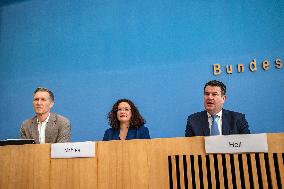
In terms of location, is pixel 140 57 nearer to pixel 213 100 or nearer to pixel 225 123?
pixel 213 100

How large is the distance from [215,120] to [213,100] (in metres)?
0.18

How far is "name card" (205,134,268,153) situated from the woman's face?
1306mm

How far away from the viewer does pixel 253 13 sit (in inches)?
97.1

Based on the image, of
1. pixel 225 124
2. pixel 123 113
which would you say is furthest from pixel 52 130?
pixel 225 124

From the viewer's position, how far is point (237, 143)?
89cm

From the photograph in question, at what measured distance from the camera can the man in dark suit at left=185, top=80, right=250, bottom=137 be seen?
1.70m

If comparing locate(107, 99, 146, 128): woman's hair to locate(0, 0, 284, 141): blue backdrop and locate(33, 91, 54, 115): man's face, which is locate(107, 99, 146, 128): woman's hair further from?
locate(33, 91, 54, 115): man's face

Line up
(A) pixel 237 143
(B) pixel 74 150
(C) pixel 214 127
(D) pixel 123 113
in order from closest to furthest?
(A) pixel 237 143
(B) pixel 74 150
(C) pixel 214 127
(D) pixel 123 113

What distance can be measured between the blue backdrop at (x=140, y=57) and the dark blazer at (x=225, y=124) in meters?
0.61

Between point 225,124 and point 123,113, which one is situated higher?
point 123,113

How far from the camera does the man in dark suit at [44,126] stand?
2010mm

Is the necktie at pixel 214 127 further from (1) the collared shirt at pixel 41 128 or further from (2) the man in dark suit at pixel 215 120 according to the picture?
(1) the collared shirt at pixel 41 128

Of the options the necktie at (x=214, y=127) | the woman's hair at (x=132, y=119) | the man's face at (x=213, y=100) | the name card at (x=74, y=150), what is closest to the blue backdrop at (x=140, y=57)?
the woman's hair at (x=132, y=119)

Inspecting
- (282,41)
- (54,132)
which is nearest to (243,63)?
(282,41)
